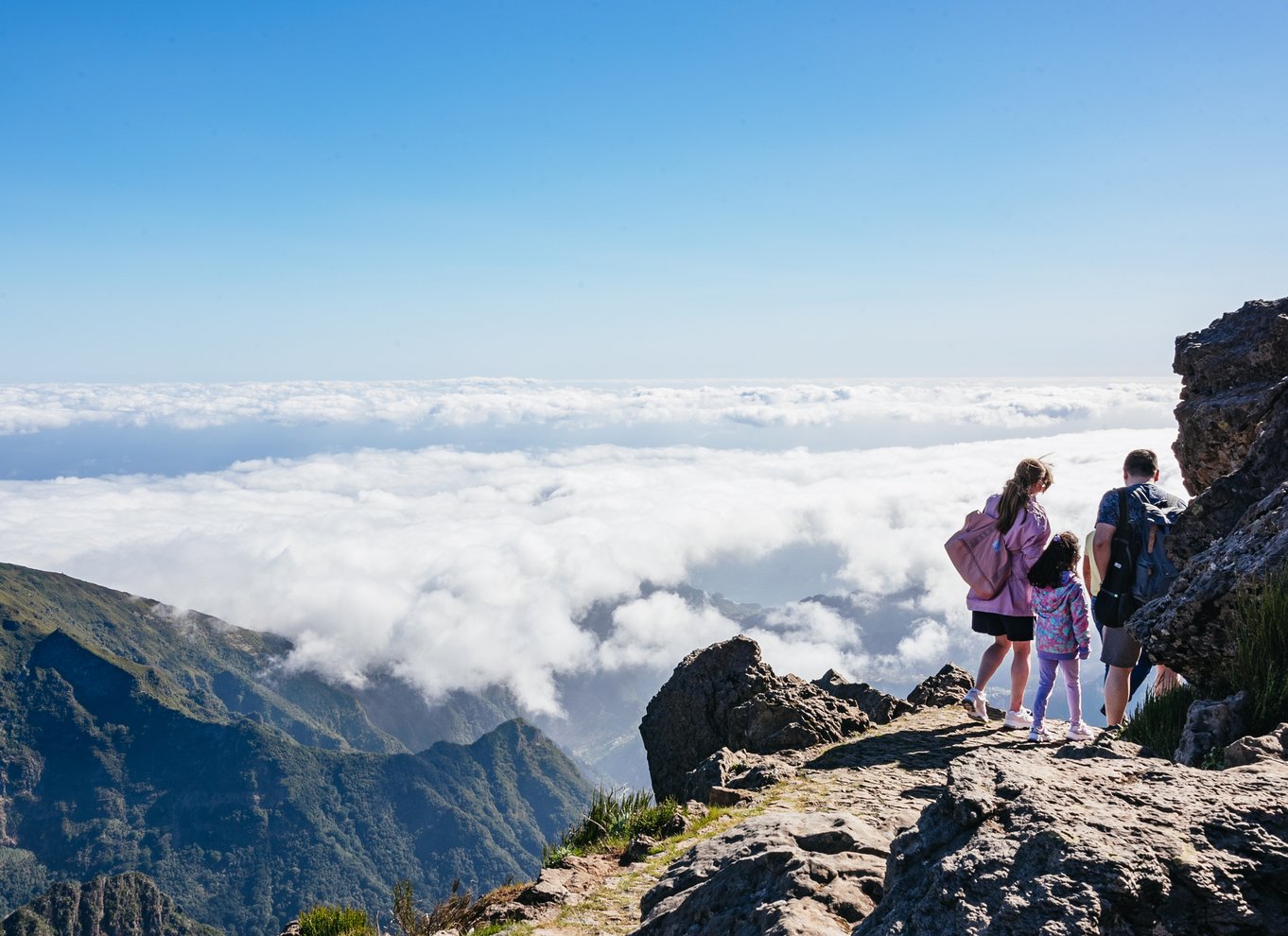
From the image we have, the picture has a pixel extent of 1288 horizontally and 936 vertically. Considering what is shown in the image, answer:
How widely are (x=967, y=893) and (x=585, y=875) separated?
17.1 feet

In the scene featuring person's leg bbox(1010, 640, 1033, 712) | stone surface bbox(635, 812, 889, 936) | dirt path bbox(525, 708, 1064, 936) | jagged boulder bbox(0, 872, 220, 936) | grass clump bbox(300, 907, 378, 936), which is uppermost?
stone surface bbox(635, 812, 889, 936)

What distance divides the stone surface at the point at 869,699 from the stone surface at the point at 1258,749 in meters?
7.37

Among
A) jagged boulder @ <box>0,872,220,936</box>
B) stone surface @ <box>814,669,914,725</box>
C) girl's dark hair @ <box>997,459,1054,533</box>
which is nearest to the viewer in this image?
girl's dark hair @ <box>997,459,1054,533</box>

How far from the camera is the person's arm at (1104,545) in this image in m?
8.88

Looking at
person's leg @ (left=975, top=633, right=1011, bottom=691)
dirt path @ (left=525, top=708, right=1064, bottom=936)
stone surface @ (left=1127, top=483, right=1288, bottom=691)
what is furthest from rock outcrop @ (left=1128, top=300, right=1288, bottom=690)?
dirt path @ (left=525, top=708, right=1064, bottom=936)

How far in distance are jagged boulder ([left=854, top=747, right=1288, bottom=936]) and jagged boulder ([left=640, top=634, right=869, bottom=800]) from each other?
24.7 feet

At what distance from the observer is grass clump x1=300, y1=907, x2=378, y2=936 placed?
767cm

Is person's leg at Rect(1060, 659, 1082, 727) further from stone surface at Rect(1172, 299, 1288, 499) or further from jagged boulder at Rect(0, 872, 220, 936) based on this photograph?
jagged boulder at Rect(0, 872, 220, 936)

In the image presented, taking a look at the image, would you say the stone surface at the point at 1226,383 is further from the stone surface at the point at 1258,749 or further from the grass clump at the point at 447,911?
the grass clump at the point at 447,911

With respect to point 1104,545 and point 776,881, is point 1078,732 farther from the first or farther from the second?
point 776,881

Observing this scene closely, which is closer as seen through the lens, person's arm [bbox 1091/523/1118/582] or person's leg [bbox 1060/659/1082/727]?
person's arm [bbox 1091/523/1118/582]

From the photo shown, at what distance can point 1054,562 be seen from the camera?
9.36m

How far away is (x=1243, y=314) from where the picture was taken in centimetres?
1284

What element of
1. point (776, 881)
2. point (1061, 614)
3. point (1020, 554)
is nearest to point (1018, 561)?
point (1020, 554)
